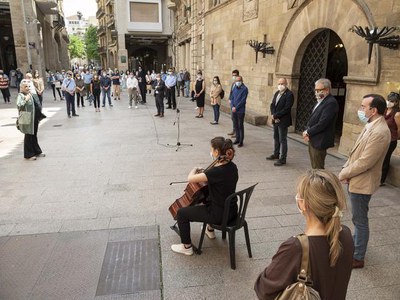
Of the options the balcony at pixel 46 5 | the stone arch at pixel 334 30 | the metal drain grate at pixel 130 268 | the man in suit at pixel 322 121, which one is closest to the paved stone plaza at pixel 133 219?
the metal drain grate at pixel 130 268

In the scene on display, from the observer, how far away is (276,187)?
5867 mm

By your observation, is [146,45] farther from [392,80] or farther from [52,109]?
[392,80]

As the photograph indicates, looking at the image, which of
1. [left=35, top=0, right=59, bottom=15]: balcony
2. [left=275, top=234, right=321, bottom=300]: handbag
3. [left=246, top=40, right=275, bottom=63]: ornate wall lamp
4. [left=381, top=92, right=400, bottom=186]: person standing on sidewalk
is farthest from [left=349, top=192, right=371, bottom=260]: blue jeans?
[left=35, top=0, right=59, bottom=15]: balcony

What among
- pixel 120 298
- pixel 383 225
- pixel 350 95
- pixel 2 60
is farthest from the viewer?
pixel 2 60

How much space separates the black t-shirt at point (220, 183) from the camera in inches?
133

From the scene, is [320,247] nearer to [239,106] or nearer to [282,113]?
[282,113]

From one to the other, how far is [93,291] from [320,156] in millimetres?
4131

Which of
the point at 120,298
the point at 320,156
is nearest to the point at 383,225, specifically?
the point at 320,156

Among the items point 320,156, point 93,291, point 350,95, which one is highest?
point 350,95

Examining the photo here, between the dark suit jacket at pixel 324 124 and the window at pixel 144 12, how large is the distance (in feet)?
119

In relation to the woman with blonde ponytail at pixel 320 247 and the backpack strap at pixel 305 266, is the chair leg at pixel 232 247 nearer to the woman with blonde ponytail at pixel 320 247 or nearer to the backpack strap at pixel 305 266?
the woman with blonde ponytail at pixel 320 247

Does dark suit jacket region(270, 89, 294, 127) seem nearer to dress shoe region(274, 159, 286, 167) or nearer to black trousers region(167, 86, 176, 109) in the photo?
dress shoe region(274, 159, 286, 167)

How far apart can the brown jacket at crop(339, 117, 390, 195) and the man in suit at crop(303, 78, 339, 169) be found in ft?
6.72

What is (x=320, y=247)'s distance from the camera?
1604 mm
